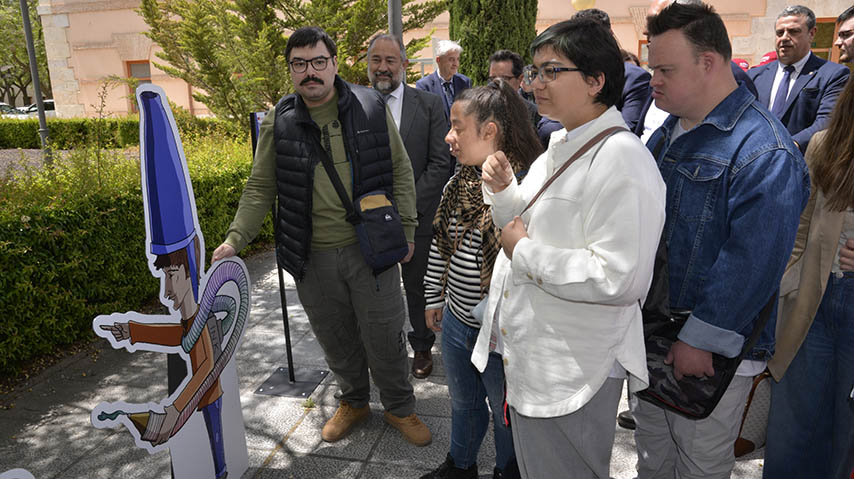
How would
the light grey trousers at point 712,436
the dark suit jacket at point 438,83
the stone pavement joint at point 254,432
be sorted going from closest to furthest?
the light grey trousers at point 712,436, the stone pavement joint at point 254,432, the dark suit jacket at point 438,83

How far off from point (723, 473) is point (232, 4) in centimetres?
1259

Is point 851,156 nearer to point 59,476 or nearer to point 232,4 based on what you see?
point 59,476

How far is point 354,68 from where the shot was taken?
1234 cm

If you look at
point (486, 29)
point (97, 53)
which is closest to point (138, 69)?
point (97, 53)

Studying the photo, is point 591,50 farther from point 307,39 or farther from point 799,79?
point 799,79

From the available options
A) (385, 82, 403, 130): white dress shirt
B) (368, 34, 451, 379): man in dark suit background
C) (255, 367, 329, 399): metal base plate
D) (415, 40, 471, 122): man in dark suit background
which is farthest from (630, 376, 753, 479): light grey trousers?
(415, 40, 471, 122): man in dark suit background

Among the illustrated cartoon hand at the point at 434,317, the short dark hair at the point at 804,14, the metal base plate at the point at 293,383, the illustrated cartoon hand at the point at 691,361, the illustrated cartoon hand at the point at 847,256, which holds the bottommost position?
the metal base plate at the point at 293,383

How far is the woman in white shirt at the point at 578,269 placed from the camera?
4.80 ft

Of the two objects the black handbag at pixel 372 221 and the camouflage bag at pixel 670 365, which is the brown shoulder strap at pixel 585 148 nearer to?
the camouflage bag at pixel 670 365

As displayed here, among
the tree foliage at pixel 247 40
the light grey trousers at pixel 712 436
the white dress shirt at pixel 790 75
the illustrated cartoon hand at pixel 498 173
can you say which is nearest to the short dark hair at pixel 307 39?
the illustrated cartoon hand at pixel 498 173

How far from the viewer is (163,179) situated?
7.25 ft

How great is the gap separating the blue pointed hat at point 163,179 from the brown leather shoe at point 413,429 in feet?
5.27

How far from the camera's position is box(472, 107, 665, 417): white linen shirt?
4.78 feet

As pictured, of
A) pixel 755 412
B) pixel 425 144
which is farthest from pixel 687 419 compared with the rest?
pixel 425 144
